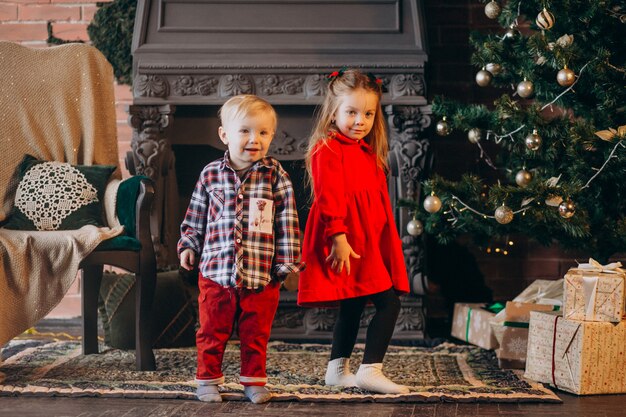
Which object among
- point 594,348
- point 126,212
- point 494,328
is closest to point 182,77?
point 126,212

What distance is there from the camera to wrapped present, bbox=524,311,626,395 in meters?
2.62

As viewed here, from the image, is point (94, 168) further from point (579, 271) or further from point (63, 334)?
point (579, 271)

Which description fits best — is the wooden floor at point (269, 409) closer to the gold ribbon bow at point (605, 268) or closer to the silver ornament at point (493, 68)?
the gold ribbon bow at point (605, 268)

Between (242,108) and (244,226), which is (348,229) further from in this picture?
(242,108)

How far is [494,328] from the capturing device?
3184 mm

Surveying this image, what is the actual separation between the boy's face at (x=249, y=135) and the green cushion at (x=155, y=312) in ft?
3.41

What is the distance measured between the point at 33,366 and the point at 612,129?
2141mm

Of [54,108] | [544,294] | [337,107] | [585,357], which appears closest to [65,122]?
[54,108]

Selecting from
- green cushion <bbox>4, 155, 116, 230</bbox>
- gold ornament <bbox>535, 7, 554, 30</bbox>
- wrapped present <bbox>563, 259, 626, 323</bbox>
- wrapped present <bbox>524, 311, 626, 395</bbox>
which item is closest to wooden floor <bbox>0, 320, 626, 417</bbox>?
wrapped present <bbox>524, 311, 626, 395</bbox>

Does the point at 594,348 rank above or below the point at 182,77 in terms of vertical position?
below

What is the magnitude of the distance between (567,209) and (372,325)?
827mm

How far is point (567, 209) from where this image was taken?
9.62ft

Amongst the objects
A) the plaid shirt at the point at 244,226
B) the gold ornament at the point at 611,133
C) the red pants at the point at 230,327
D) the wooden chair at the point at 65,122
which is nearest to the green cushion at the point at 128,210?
the wooden chair at the point at 65,122

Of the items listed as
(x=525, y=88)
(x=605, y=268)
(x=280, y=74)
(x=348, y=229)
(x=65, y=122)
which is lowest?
(x=605, y=268)
